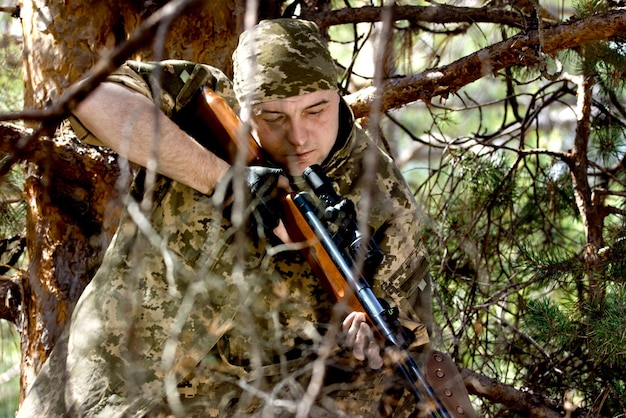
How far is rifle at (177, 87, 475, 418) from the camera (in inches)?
83.9

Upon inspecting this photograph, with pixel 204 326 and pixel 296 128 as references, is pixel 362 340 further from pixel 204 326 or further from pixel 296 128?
pixel 296 128

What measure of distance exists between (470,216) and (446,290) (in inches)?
11.4

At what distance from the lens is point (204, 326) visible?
2275 mm

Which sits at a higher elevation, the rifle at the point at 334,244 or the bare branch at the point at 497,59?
the bare branch at the point at 497,59

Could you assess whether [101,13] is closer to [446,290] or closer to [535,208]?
[446,290]

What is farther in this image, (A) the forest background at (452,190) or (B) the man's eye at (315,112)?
(A) the forest background at (452,190)

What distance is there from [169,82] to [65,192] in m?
0.64

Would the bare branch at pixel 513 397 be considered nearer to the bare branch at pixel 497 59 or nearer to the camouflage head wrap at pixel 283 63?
the bare branch at pixel 497 59

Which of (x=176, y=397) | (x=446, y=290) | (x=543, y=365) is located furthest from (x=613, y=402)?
(x=176, y=397)

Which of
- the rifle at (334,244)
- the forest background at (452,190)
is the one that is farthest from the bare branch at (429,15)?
the rifle at (334,244)

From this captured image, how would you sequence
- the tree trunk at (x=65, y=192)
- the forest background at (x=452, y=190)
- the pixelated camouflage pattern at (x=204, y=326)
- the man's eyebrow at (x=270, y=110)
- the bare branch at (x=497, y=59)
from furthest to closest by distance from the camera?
the tree trunk at (x=65, y=192) < the forest background at (x=452, y=190) < the bare branch at (x=497, y=59) < the man's eyebrow at (x=270, y=110) < the pixelated camouflage pattern at (x=204, y=326)

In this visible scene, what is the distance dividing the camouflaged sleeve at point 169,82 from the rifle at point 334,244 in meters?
0.04

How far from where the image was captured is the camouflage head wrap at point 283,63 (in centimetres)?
228

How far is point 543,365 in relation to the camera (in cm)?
310
